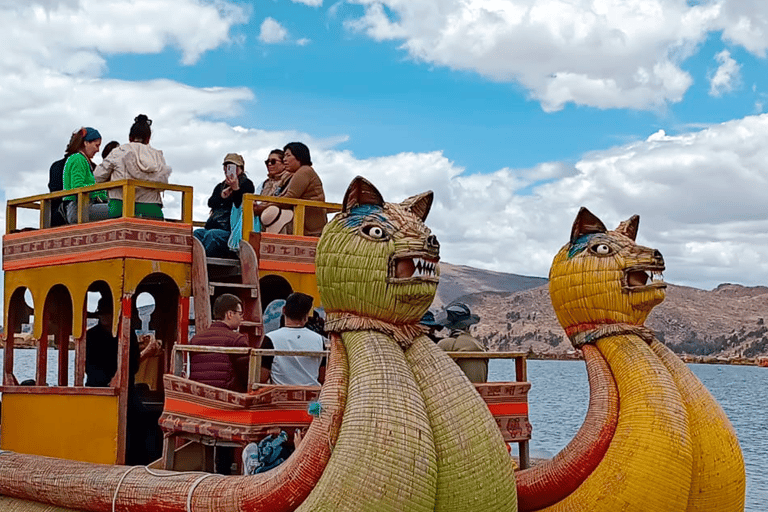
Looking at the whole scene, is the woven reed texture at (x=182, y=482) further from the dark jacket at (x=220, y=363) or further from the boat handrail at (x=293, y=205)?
the boat handrail at (x=293, y=205)

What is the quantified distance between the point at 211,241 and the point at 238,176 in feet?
2.20

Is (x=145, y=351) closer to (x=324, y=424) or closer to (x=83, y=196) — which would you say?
(x=83, y=196)

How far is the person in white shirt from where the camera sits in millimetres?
9188

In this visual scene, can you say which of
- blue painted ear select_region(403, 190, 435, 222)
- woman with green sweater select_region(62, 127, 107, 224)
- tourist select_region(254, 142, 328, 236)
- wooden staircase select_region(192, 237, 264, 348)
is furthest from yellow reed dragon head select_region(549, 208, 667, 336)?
woman with green sweater select_region(62, 127, 107, 224)

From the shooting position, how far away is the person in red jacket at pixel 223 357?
9.22 m

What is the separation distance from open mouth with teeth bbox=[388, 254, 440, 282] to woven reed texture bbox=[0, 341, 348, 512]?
1.97 feet

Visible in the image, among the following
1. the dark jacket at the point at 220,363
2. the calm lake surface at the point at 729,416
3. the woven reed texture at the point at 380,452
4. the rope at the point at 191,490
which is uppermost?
the dark jacket at the point at 220,363

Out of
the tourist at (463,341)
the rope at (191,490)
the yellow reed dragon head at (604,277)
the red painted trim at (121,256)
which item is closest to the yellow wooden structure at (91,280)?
the red painted trim at (121,256)

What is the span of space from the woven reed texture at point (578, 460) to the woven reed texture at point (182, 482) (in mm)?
2309

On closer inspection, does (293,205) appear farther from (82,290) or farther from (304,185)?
(82,290)

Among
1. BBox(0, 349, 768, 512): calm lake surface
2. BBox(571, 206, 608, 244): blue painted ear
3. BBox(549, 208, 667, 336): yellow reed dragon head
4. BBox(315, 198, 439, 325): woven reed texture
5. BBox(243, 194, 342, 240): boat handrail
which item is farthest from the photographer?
BBox(0, 349, 768, 512): calm lake surface

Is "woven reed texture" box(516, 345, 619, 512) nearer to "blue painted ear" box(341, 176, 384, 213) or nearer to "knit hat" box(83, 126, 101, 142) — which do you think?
"blue painted ear" box(341, 176, 384, 213)

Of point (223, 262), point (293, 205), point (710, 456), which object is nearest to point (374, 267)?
point (710, 456)

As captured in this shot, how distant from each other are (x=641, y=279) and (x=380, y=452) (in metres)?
3.32
